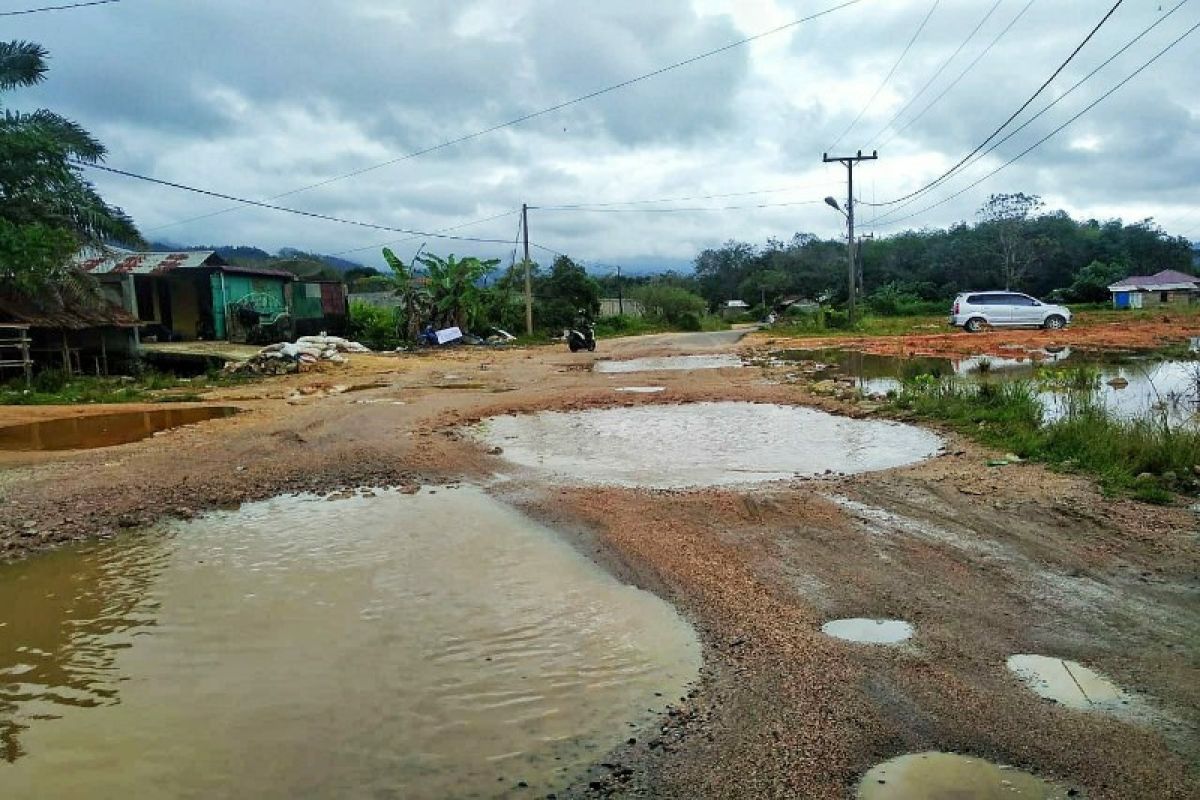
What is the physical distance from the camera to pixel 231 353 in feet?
82.4

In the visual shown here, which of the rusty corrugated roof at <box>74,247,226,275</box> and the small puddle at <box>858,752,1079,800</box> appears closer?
the small puddle at <box>858,752,1079,800</box>

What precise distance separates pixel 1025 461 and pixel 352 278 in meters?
54.1

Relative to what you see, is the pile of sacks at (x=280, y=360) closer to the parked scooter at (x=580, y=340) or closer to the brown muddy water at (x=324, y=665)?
the parked scooter at (x=580, y=340)

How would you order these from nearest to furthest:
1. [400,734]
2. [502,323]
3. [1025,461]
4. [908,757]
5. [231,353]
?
[908,757] → [400,734] → [1025,461] → [231,353] → [502,323]

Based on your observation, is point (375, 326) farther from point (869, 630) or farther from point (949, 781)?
point (949, 781)

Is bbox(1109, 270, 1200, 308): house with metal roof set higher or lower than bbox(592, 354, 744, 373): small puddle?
higher

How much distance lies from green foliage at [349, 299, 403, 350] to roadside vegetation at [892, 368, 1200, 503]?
1021 inches

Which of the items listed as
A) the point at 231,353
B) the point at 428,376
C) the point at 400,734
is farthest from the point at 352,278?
the point at 400,734

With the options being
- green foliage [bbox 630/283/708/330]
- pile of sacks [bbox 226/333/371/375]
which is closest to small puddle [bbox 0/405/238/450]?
pile of sacks [bbox 226/333/371/375]

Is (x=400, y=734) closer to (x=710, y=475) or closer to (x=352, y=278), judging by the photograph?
(x=710, y=475)

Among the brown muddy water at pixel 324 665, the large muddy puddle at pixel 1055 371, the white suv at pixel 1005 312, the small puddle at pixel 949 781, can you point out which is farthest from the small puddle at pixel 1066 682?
the white suv at pixel 1005 312

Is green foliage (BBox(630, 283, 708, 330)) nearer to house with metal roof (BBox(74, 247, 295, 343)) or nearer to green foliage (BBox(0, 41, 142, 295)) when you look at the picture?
house with metal roof (BBox(74, 247, 295, 343))

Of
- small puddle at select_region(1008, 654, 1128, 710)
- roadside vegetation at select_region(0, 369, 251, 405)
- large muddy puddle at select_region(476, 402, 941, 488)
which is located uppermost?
roadside vegetation at select_region(0, 369, 251, 405)

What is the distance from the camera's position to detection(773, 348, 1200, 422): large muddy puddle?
11266 mm
